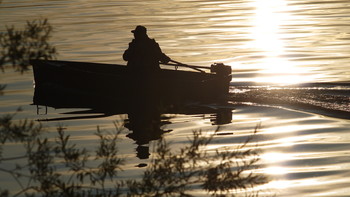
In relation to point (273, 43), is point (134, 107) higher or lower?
lower

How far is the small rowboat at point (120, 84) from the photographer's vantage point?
21.8 metres

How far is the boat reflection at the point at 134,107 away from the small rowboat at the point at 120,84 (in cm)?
5

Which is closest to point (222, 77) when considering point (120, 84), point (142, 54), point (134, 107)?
point (142, 54)

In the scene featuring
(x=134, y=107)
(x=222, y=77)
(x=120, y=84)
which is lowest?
(x=134, y=107)

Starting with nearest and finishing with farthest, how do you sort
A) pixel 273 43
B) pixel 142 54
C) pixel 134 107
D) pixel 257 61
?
pixel 142 54, pixel 134 107, pixel 257 61, pixel 273 43

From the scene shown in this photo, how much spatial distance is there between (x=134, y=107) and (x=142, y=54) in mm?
1384

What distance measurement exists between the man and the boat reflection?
0.63 metres

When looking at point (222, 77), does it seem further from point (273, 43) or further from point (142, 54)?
point (273, 43)

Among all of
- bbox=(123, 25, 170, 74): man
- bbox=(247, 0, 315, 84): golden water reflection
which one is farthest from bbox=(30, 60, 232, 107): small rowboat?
bbox=(247, 0, 315, 84): golden water reflection

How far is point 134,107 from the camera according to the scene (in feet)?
72.3

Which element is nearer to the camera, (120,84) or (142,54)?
(142,54)

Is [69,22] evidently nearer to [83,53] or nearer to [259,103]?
[83,53]

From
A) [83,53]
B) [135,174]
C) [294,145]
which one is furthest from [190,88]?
[83,53]

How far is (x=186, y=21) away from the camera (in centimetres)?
3975
